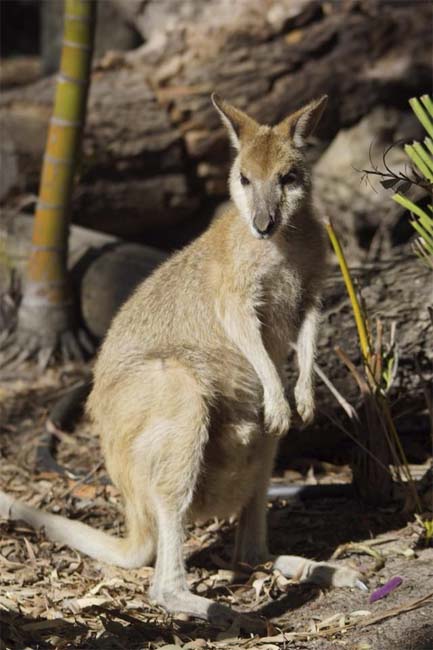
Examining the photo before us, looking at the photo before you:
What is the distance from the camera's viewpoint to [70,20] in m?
A: 6.58

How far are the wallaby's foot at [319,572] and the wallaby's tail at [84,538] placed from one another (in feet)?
2.14

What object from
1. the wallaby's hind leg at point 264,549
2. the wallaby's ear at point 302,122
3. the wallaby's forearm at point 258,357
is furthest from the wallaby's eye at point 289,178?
the wallaby's hind leg at point 264,549

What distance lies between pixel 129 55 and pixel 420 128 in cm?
284

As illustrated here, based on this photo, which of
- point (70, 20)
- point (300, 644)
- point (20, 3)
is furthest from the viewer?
point (20, 3)

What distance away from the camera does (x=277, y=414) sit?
4199 mm

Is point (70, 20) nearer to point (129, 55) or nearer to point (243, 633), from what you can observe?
point (129, 55)

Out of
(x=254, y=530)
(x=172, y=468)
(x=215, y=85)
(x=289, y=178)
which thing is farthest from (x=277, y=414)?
(x=215, y=85)

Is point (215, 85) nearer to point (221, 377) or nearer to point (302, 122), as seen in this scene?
point (302, 122)

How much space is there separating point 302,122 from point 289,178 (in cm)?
29

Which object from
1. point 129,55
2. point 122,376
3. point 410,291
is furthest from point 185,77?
point 122,376

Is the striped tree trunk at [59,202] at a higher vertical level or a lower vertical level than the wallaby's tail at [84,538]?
higher

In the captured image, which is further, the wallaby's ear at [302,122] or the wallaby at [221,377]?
the wallaby's ear at [302,122]

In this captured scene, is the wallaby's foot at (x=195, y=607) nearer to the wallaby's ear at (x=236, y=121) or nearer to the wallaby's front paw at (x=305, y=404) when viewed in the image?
the wallaby's front paw at (x=305, y=404)

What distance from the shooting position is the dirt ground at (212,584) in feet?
11.9
